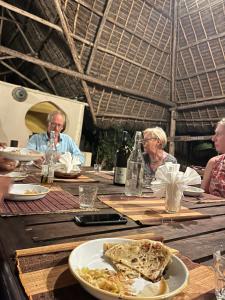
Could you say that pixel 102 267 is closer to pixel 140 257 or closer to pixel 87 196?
pixel 140 257

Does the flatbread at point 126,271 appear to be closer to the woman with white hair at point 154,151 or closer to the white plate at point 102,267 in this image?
the white plate at point 102,267

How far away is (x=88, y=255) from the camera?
2.02ft

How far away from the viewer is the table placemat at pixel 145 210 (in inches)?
38.6

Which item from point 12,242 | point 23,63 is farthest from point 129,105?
point 12,242

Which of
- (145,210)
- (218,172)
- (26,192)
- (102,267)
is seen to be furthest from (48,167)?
(218,172)

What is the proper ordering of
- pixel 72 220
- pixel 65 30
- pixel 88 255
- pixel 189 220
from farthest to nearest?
pixel 65 30
pixel 189 220
pixel 72 220
pixel 88 255

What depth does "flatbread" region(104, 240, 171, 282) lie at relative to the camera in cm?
57

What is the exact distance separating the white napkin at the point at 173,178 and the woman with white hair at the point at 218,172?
3.15 ft

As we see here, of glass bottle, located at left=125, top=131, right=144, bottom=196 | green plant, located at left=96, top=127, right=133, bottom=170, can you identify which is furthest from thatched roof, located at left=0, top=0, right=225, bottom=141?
glass bottle, located at left=125, top=131, right=144, bottom=196

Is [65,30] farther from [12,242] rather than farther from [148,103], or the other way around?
[12,242]

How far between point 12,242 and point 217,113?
5.43 m

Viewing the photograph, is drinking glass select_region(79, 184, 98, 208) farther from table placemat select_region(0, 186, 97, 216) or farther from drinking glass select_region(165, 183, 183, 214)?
drinking glass select_region(165, 183, 183, 214)

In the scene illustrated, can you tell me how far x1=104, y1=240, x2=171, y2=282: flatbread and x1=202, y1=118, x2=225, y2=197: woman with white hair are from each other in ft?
5.08

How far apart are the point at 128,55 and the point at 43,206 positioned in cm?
432
